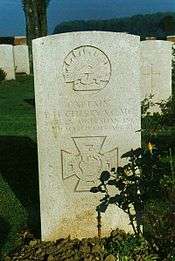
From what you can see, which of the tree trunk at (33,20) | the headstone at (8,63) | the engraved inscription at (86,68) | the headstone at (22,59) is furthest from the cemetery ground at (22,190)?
the tree trunk at (33,20)

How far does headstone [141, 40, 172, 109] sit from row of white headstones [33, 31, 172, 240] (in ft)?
19.4

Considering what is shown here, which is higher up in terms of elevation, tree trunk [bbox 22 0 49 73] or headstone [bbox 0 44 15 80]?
tree trunk [bbox 22 0 49 73]

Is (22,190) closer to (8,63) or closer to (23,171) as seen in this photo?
(23,171)

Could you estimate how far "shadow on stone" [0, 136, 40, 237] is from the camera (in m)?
5.47

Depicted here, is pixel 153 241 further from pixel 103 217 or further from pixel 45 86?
pixel 45 86

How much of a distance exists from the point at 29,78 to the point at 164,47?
1157 centimetres

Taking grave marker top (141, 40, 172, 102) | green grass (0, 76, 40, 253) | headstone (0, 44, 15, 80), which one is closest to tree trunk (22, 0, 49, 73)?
headstone (0, 44, 15, 80)

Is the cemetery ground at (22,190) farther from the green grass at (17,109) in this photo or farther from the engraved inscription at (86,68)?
the engraved inscription at (86,68)

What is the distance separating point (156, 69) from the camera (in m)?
A: 10.4

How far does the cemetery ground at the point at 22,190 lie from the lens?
4368 mm

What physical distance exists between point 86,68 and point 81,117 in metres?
0.34

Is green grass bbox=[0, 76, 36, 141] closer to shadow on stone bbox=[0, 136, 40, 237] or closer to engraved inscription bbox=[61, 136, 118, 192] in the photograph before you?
shadow on stone bbox=[0, 136, 40, 237]

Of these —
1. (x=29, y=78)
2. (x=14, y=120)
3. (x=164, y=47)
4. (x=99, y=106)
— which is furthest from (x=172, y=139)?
(x=29, y=78)

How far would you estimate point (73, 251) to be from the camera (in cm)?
422
